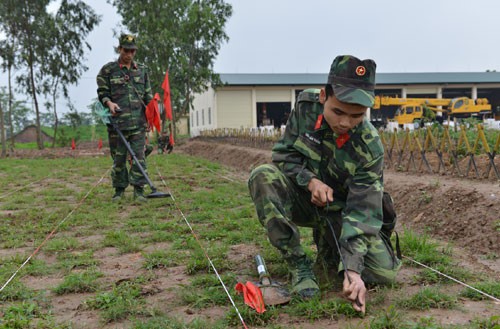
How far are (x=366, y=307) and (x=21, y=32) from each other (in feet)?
81.2

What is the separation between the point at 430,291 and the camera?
98.3 inches

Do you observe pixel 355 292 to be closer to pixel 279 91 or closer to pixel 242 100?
pixel 242 100

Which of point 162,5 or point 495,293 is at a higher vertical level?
point 162,5

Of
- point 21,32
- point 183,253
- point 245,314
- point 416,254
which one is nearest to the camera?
point 245,314

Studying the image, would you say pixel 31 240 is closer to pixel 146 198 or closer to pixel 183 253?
pixel 183 253

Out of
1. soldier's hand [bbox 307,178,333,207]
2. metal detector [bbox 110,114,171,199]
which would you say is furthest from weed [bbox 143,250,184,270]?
metal detector [bbox 110,114,171,199]

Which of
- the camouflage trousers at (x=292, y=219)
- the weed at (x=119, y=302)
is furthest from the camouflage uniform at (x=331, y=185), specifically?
the weed at (x=119, y=302)

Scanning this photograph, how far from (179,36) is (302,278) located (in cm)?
2458

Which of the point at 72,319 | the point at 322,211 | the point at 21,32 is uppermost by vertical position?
the point at 21,32

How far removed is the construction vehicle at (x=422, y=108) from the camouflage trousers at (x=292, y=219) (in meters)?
26.1

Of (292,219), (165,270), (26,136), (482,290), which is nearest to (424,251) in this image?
(482,290)

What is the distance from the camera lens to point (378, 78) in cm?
3569

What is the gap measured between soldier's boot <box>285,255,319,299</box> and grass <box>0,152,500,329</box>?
7cm

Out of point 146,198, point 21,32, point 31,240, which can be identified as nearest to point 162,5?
point 21,32
